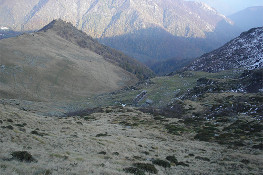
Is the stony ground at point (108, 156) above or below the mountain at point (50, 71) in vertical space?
below

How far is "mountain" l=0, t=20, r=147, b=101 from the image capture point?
332ft

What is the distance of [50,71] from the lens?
127 m

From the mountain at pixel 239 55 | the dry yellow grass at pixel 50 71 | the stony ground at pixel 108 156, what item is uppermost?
the mountain at pixel 239 55

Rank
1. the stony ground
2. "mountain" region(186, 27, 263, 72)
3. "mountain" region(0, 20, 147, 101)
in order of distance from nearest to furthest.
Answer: the stony ground < "mountain" region(0, 20, 147, 101) < "mountain" region(186, 27, 263, 72)

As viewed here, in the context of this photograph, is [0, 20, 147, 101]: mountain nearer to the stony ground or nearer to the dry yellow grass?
the dry yellow grass

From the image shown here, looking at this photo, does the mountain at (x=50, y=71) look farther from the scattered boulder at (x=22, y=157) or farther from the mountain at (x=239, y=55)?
the scattered boulder at (x=22, y=157)

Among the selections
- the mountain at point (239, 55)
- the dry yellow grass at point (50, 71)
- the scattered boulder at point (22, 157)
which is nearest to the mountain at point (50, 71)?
the dry yellow grass at point (50, 71)

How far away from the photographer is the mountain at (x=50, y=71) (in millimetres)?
101312

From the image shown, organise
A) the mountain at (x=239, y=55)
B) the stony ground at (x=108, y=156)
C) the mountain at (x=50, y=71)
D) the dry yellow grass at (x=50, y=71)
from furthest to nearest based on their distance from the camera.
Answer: the mountain at (x=239, y=55) → the dry yellow grass at (x=50, y=71) → the mountain at (x=50, y=71) → the stony ground at (x=108, y=156)

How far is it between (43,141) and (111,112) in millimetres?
38554

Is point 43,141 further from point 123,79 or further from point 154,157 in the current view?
point 123,79

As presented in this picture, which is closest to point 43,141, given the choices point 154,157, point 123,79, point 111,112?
point 154,157

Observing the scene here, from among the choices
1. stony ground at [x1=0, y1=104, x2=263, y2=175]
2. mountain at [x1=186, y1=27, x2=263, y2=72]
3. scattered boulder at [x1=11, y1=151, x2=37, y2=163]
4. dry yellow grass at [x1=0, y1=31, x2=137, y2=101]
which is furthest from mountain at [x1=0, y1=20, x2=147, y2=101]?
scattered boulder at [x1=11, y1=151, x2=37, y2=163]

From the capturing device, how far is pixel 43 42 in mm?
166125
